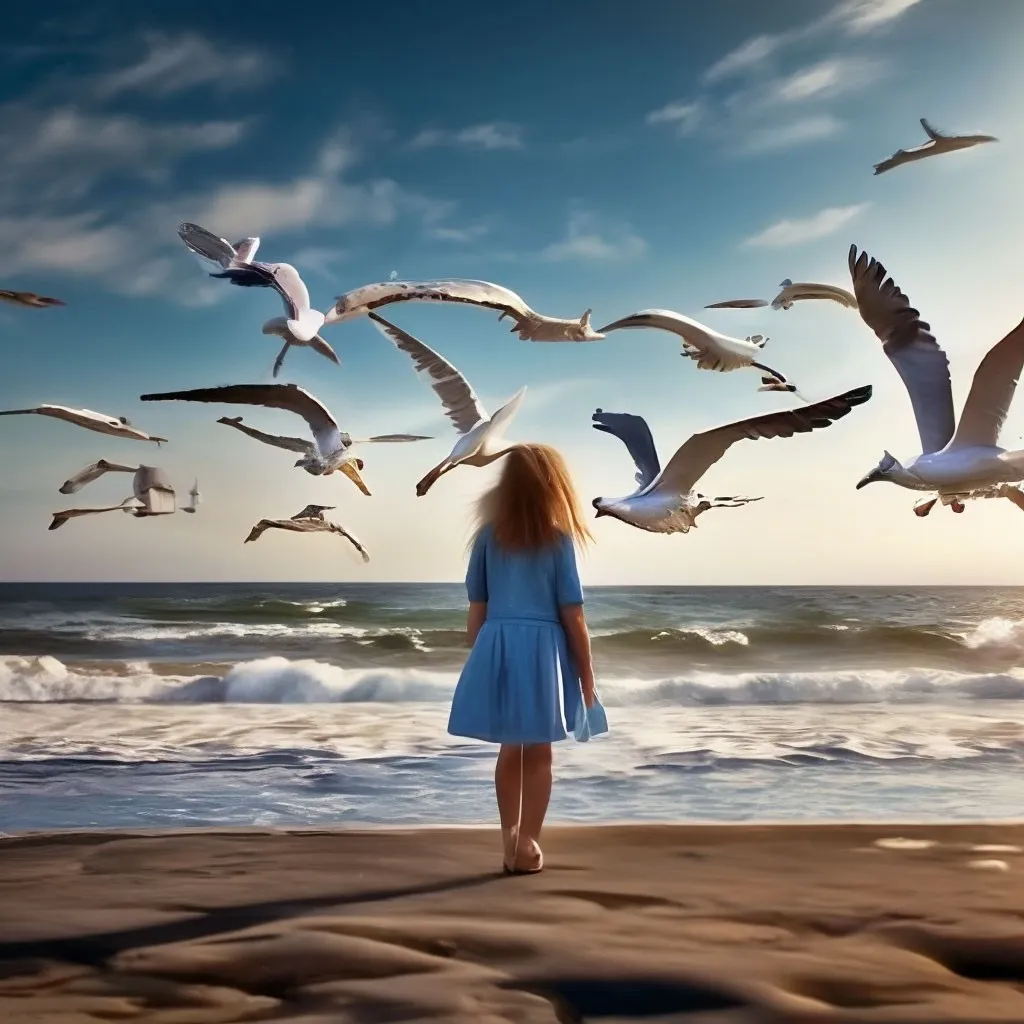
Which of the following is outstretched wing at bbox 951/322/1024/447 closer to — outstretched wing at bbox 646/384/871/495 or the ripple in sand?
outstretched wing at bbox 646/384/871/495

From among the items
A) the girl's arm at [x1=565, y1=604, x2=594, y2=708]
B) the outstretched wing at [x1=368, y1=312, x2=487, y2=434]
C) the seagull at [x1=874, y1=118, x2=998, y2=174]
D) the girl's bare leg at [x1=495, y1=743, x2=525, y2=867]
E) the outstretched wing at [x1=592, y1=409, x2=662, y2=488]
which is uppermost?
the seagull at [x1=874, y1=118, x2=998, y2=174]

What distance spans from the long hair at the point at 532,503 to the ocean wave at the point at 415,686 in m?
8.05

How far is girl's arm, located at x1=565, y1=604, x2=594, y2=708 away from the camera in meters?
3.21

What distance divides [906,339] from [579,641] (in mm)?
2054

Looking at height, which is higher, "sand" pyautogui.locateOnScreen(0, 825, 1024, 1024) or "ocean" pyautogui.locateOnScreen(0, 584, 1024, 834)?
"sand" pyautogui.locateOnScreen(0, 825, 1024, 1024)

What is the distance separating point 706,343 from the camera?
455cm

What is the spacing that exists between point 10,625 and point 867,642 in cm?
1395

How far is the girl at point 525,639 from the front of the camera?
10.3 feet

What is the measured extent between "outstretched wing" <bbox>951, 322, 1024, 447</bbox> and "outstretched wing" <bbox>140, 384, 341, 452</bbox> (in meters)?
2.68

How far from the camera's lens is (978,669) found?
1488 centimetres

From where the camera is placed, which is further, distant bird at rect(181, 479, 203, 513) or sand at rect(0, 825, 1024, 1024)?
distant bird at rect(181, 479, 203, 513)

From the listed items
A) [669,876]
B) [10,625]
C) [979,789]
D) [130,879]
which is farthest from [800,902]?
[10,625]

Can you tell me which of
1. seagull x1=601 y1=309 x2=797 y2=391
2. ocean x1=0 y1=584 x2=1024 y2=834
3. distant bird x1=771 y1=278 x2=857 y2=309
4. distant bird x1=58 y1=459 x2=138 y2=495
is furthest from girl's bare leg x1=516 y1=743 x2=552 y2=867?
distant bird x1=58 y1=459 x2=138 y2=495

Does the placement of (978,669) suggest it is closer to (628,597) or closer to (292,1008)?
(628,597)
